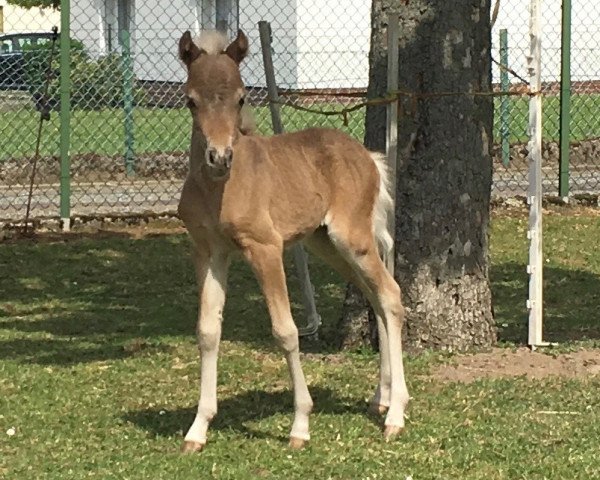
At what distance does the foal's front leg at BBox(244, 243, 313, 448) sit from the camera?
19.5ft

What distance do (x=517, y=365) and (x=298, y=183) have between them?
6.62 feet

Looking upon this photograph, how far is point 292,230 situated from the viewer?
6.18m

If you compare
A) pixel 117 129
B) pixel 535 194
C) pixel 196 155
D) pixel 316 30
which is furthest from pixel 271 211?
pixel 316 30

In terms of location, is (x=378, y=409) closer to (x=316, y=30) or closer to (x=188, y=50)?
(x=188, y=50)

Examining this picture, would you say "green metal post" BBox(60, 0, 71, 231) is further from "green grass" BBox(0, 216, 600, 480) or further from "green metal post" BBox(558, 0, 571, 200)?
"green metal post" BBox(558, 0, 571, 200)

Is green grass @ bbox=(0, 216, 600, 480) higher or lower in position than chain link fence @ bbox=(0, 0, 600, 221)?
lower

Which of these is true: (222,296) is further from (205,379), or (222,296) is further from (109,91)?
(109,91)

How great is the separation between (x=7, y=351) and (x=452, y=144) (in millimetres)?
2983

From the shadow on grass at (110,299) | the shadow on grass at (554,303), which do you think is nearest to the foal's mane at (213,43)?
the shadow on grass at (110,299)

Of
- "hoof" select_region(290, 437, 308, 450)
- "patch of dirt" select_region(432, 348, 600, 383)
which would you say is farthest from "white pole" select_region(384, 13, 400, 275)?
"hoof" select_region(290, 437, 308, 450)

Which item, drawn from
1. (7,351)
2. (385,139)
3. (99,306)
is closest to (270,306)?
(385,139)

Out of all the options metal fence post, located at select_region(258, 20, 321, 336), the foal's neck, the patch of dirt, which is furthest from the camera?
metal fence post, located at select_region(258, 20, 321, 336)

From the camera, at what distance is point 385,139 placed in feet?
25.2

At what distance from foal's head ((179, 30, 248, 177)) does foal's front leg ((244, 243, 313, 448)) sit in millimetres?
553
